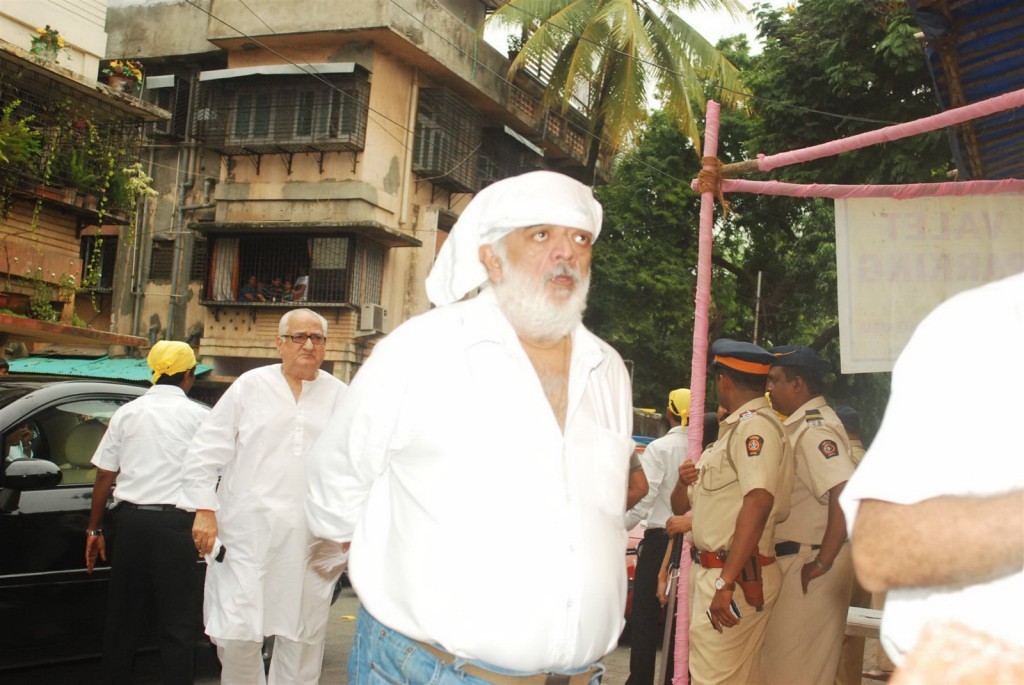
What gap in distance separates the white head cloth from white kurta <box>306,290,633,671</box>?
0.61 feet

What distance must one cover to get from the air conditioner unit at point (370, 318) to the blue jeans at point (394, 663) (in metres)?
19.5

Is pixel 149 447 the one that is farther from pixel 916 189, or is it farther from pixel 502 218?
pixel 916 189

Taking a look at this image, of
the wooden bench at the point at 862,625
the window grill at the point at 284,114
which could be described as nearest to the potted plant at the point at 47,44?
the window grill at the point at 284,114

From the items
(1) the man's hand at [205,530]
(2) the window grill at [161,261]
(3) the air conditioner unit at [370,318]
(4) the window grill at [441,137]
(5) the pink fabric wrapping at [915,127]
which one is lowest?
(1) the man's hand at [205,530]

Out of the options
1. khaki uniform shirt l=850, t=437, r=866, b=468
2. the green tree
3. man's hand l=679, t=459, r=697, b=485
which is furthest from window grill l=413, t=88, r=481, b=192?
man's hand l=679, t=459, r=697, b=485

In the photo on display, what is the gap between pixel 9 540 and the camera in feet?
17.5

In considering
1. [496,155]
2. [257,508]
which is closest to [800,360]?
[257,508]

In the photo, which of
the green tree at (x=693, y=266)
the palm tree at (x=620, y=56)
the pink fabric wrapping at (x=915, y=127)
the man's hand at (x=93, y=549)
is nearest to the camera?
the pink fabric wrapping at (x=915, y=127)

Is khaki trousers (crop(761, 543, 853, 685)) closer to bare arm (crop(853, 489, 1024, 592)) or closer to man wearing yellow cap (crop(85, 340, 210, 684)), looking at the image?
man wearing yellow cap (crop(85, 340, 210, 684))

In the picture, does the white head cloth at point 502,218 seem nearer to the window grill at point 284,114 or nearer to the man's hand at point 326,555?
the man's hand at point 326,555

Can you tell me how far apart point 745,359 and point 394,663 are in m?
3.17

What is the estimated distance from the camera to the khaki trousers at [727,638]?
4824 mm

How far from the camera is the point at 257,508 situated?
5.37 metres

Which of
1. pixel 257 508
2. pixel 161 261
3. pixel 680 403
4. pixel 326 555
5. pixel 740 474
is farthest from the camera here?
pixel 161 261
